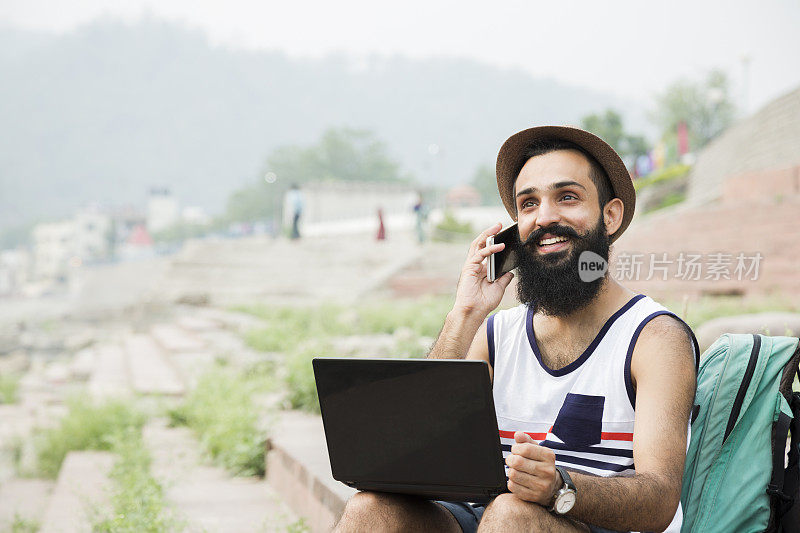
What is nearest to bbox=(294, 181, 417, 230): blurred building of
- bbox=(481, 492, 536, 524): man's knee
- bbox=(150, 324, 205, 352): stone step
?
bbox=(150, 324, 205, 352): stone step

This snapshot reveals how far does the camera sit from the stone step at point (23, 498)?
18.2 ft

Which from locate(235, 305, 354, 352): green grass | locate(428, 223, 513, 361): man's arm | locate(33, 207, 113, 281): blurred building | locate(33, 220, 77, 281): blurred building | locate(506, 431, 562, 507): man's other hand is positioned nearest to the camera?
locate(506, 431, 562, 507): man's other hand

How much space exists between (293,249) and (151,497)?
22.6 meters

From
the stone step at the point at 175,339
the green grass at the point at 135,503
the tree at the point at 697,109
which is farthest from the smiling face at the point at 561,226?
the tree at the point at 697,109

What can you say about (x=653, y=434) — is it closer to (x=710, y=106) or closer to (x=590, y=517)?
(x=590, y=517)

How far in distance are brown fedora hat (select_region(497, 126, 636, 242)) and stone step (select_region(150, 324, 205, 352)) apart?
953 centimetres

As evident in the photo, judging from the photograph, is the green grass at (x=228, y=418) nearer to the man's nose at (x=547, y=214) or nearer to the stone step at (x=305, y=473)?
the stone step at (x=305, y=473)

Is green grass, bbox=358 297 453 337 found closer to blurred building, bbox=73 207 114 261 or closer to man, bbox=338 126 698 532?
man, bbox=338 126 698 532

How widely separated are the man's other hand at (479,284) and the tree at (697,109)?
43.3 meters

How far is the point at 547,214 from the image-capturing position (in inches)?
85.7

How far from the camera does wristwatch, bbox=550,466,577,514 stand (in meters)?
1.67

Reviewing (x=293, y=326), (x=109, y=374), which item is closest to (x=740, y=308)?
(x=293, y=326)

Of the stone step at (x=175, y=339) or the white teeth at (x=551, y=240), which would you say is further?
the stone step at (x=175, y=339)

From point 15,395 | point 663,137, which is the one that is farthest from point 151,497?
point 663,137
